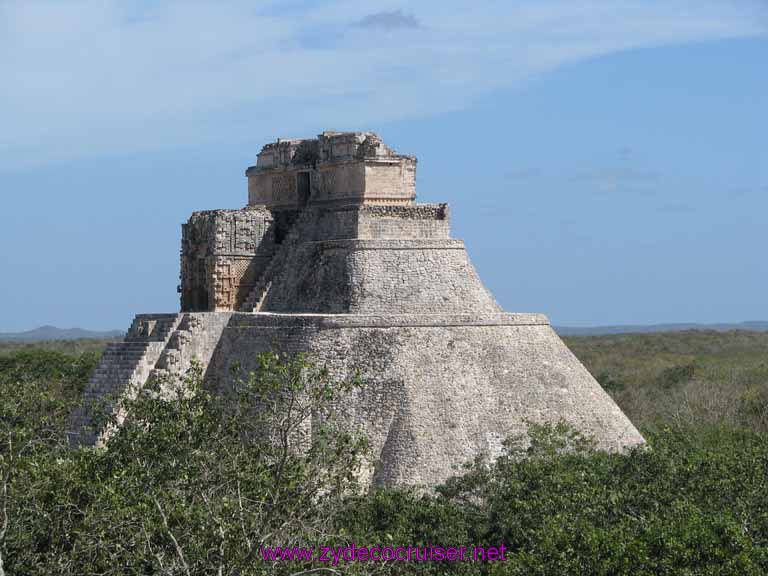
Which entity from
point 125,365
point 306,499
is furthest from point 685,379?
point 306,499

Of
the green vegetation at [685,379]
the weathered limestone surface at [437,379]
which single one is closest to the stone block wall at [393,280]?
the weathered limestone surface at [437,379]

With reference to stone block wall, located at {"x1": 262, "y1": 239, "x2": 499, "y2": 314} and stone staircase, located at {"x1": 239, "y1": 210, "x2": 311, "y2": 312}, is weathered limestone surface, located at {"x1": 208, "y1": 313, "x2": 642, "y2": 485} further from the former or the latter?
stone staircase, located at {"x1": 239, "y1": 210, "x2": 311, "y2": 312}

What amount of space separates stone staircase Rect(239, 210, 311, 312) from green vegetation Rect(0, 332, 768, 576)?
15.3 feet

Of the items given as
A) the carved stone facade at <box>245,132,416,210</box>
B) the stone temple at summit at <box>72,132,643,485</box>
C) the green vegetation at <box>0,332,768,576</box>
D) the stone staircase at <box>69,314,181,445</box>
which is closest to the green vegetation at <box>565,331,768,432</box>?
the stone temple at summit at <box>72,132,643,485</box>

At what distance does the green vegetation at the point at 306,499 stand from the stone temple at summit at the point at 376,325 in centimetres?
102

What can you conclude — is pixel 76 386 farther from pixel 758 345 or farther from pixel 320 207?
pixel 758 345

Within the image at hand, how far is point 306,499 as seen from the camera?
21.7 meters

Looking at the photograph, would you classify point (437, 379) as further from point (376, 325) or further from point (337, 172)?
point (337, 172)

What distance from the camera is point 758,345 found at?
9125 centimetres

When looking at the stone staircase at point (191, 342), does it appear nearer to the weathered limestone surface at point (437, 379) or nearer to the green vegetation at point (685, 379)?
the weathered limestone surface at point (437, 379)

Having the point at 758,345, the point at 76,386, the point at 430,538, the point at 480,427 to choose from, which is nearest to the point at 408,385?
the point at 480,427

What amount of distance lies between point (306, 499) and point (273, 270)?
14.6 m

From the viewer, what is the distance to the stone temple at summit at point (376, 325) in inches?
1188

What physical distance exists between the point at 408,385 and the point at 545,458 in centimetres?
331
